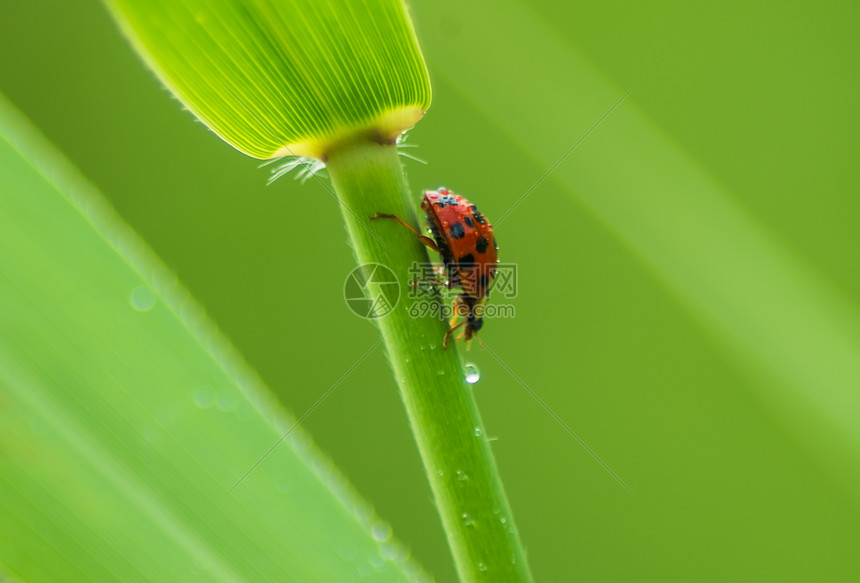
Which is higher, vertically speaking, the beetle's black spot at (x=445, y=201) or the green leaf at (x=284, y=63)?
the beetle's black spot at (x=445, y=201)

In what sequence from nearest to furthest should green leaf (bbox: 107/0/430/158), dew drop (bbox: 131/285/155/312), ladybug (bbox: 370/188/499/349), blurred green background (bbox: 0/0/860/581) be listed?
green leaf (bbox: 107/0/430/158) → dew drop (bbox: 131/285/155/312) → ladybug (bbox: 370/188/499/349) → blurred green background (bbox: 0/0/860/581)

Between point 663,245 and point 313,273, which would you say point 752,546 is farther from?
point 313,273

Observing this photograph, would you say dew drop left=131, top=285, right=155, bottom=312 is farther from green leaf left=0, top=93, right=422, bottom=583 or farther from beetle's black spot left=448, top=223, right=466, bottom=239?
beetle's black spot left=448, top=223, right=466, bottom=239

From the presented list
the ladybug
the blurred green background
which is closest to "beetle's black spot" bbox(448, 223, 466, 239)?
the ladybug

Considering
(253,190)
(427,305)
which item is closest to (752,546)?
(253,190)

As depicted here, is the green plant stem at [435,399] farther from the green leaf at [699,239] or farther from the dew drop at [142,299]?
the green leaf at [699,239]

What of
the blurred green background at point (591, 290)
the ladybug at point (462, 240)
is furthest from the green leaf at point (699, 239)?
the blurred green background at point (591, 290)
